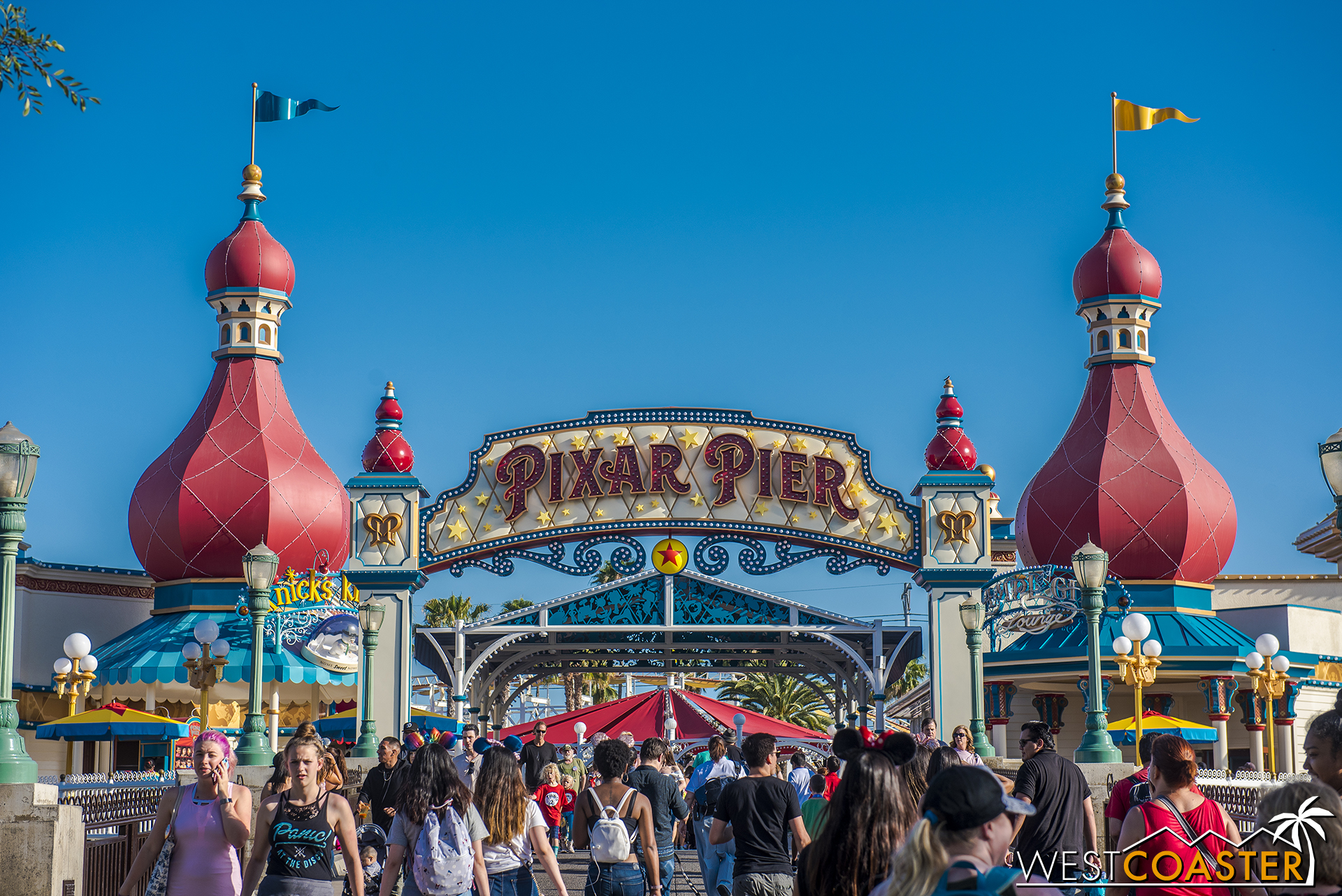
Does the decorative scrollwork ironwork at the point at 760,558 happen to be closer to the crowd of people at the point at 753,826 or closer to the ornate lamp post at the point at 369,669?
the ornate lamp post at the point at 369,669

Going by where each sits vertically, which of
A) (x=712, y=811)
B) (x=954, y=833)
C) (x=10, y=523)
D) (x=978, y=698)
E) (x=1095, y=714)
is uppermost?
(x=10, y=523)

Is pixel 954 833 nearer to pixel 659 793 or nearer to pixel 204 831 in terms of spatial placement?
pixel 204 831

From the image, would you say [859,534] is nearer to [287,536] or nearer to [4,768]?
[287,536]

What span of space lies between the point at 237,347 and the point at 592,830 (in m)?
28.6

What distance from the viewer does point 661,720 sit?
98.9 ft

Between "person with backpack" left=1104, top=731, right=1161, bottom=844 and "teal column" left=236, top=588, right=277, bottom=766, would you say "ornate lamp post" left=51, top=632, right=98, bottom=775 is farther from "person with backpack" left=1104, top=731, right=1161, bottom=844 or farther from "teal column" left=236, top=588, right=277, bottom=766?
"person with backpack" left=1104, top=731, right=1161, bottom=844

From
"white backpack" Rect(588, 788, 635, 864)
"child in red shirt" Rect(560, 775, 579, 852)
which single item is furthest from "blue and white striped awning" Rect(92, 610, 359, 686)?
"white backpack" Rect(588, 788, 635, 864)

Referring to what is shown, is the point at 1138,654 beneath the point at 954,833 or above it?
above

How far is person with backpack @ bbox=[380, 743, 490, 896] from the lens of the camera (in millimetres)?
7984

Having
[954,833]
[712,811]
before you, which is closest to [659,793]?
[712,811]

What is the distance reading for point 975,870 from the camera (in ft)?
13.9

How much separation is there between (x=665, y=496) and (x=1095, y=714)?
16.0 m

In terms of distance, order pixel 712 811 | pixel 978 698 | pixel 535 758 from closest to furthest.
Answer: pixel 712 811, pixel 535 758, pixel 978 698

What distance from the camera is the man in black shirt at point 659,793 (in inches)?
411
